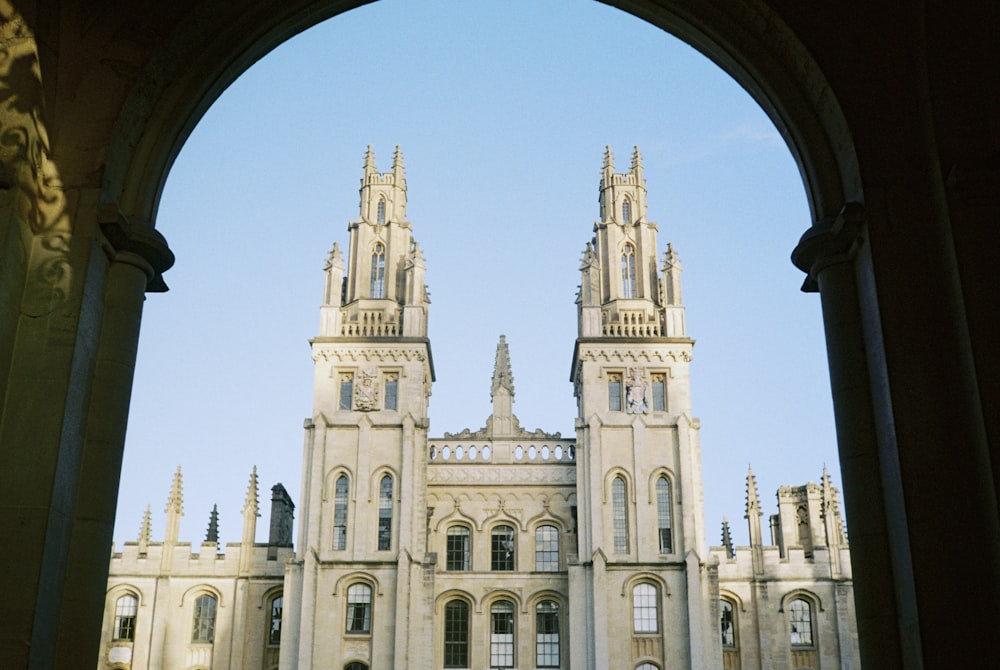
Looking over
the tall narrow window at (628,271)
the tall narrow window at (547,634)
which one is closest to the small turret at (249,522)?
the tall narrow window at (547,634)

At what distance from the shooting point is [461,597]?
4078 cm

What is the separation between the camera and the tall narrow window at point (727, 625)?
41.3m

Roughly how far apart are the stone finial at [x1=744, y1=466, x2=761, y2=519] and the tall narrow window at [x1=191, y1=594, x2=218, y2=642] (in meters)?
→ 20.5

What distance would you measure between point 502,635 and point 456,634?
1.64 meters

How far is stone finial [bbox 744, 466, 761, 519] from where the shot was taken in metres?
42.2

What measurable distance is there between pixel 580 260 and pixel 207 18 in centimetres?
3564

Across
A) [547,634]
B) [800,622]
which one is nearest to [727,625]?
[800,622]

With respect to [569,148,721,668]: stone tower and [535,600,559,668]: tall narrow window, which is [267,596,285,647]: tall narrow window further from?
[569,148,721,668]: stone tower

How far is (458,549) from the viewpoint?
1645 inches

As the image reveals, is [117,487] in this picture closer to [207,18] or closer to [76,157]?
[76,157]

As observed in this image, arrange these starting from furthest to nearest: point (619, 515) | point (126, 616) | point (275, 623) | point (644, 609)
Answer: point (126, 616)
point (275, 623)
point (619, 515)
point (644, 609)

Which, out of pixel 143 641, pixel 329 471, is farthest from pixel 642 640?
pixel 143 641

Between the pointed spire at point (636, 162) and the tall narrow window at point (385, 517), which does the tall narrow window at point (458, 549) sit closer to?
the tall narrow window at point (385, 517)

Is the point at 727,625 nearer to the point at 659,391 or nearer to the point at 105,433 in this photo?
the point at 659,391
